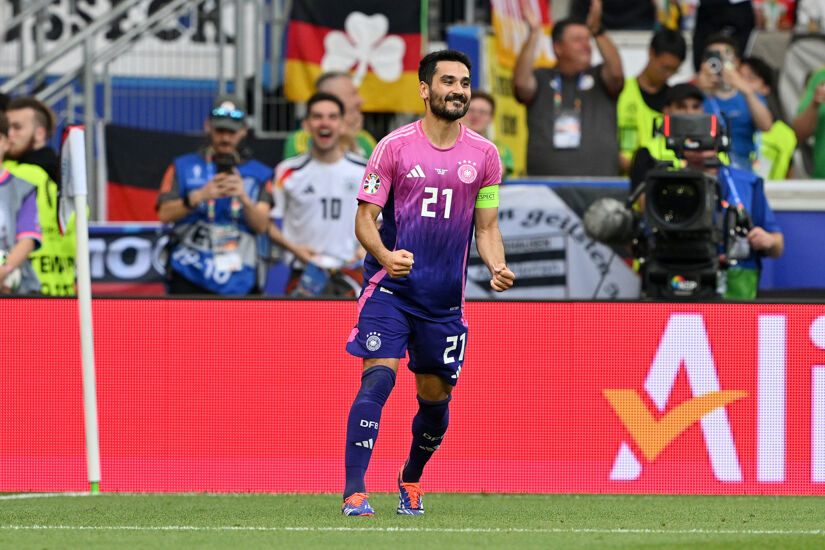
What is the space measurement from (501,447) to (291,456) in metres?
1.26

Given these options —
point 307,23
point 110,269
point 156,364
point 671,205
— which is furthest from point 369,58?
point 156,364

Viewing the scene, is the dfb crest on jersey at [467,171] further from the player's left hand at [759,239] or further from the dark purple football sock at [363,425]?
the player's left hand at [759,239]

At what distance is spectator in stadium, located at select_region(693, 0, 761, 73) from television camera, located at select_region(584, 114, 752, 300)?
179 inches

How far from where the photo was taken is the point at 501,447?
31.0 feet

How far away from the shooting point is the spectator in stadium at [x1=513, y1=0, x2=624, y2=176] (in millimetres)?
12570

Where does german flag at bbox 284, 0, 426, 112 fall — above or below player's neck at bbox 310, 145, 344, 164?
above

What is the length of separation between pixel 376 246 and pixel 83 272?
7.33 feet

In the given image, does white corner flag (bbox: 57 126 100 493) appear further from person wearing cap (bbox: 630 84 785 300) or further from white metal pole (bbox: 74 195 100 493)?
person wearing cap (bbox: 630 84 785 300)

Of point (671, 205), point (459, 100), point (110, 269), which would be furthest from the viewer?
point (110, 269)

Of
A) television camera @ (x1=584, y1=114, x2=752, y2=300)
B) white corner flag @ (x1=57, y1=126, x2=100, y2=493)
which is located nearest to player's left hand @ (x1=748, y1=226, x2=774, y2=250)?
television camera @ (x1=584, y1=114, x2=752, y2=300)

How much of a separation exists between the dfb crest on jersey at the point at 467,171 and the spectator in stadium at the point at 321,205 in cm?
374

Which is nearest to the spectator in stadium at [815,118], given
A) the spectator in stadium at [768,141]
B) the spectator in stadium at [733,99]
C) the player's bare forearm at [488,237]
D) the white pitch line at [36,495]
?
the spectator in stadium at [768,141]

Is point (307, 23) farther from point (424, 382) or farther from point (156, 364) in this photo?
point (424, 382)

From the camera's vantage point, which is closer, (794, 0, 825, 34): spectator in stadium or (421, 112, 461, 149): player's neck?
(421, 112, 461, 149): player's neck
